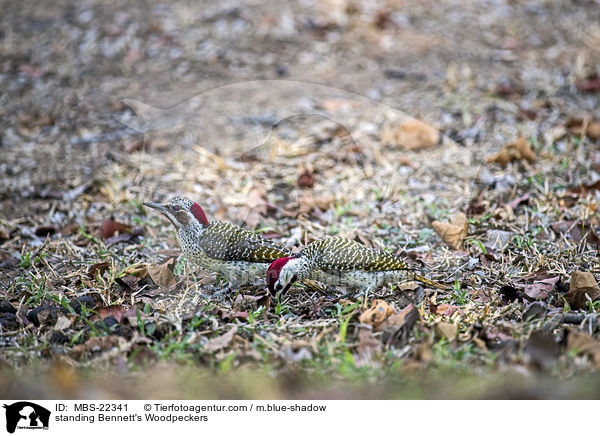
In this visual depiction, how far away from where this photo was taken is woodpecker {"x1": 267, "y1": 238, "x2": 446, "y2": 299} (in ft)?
12.6

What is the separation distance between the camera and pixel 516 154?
5.66 metres

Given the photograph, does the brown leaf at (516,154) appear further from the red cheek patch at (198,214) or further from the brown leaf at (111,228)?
the brown leaf at (111,228)

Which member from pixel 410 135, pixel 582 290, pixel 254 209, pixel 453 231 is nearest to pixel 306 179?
pixel 254 209

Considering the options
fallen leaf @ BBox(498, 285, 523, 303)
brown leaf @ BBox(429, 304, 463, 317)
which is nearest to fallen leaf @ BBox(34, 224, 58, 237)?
brown leaf @ BBox(429, 304, 463, 317)

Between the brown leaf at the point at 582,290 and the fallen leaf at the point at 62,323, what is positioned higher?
the brown leaf at the point at 582,290

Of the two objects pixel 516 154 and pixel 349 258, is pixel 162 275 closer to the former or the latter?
pixel 349 258

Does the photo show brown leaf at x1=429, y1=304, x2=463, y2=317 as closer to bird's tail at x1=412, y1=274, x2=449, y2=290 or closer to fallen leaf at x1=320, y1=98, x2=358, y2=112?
bird's tail at x1=412, y1=274, x2=449, y2=290

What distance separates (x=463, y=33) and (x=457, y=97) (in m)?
1.68

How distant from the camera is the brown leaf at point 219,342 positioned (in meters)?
3.44

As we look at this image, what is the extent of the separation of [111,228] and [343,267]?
6.52 feet

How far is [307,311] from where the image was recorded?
391cm

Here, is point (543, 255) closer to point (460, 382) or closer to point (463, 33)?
point (460, 382)
